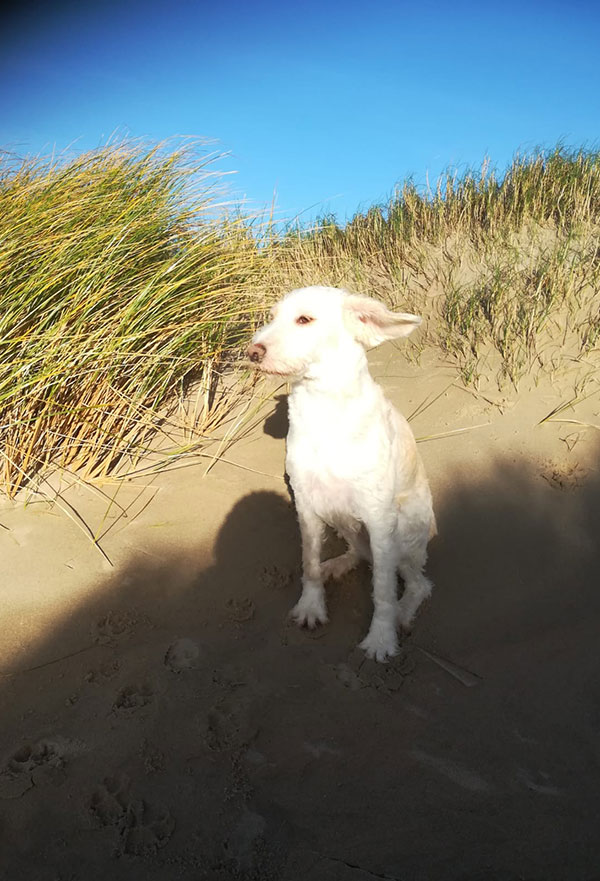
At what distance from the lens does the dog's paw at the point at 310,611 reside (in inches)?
139

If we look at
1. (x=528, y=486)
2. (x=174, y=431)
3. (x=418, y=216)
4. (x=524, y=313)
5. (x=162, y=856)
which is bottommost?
(x=162, y=856)

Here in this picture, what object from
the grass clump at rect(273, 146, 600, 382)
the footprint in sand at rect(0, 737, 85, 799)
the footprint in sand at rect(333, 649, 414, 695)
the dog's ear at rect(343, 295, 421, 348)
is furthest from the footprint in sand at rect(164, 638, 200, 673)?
the grass clump at rect(273, 146, 600, 382)

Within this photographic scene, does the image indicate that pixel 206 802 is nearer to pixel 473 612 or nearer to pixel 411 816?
pixel 411 816

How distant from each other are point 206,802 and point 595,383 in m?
4.82

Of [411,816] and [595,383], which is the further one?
[595,383]

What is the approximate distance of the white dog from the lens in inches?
111

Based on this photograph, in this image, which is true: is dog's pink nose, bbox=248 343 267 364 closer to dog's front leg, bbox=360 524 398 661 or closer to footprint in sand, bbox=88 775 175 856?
dog's front leg, bbox=360 524 398 661

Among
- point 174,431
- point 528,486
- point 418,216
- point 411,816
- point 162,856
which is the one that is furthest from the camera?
point 418,216

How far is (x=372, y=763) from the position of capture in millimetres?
2711

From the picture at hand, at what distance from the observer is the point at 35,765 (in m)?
2.69

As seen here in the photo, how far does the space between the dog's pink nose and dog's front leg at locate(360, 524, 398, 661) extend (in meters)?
1.10

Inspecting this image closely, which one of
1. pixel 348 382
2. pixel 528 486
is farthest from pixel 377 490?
pixel 528 486

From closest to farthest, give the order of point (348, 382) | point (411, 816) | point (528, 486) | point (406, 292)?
point (411, 816)
point (348, 382)
point (528, 486)
point (406, 292)

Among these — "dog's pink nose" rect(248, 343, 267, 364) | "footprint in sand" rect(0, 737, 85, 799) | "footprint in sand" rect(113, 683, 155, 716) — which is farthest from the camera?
"footprint in sand" rect(113, 683, 155, 716)
